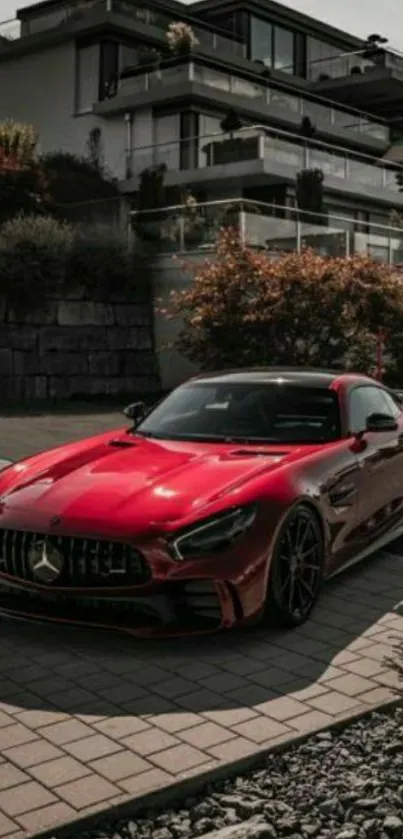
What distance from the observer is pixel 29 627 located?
5.15 meters

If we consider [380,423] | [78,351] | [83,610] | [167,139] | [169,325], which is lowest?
[83,610]

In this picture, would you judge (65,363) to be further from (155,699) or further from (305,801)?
(305,801)

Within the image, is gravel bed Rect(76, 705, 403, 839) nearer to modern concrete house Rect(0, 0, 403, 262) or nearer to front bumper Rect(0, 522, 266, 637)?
front bumper Rect(0, 522, 266, 637)

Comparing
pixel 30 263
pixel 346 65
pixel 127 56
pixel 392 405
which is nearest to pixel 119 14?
pixel 127 56

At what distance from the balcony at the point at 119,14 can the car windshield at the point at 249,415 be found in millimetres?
28233

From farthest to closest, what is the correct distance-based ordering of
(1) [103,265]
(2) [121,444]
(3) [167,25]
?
1. (3) [167,25]
2. (1) [103,265]
3. (2) [121,444]

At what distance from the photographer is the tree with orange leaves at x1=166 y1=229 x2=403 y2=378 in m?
14.3

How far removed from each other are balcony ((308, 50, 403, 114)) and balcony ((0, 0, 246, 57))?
15.2 ft

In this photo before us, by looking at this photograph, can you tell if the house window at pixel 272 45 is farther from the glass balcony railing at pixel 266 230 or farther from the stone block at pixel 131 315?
the stone block at pixel 131 315

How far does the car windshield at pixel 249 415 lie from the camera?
6.02 meters

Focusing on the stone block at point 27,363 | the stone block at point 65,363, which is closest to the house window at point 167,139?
the stone block at point 65,363

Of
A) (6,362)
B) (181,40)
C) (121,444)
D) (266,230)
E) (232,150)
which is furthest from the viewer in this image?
(181,40)

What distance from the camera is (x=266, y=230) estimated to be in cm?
1858

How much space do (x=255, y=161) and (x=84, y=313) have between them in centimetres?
1003
